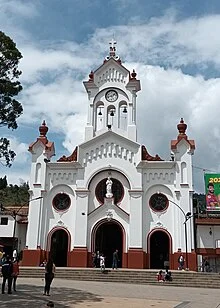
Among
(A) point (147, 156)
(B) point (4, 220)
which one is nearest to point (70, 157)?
(A) point (147, 156)

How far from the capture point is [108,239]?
111ft

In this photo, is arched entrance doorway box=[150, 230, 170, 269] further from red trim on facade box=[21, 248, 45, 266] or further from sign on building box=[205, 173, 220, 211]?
sign on building box=[205, 173, 220, 211]

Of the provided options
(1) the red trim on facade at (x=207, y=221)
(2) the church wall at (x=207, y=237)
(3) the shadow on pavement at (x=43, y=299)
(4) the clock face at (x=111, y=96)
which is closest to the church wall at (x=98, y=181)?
(4) the clock face at (x=111, y=96)

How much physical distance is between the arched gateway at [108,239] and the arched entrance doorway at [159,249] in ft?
8.95

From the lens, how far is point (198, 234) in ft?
121

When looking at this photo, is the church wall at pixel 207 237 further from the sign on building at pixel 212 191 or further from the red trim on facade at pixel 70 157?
the red trim on facade at pixel 70 157

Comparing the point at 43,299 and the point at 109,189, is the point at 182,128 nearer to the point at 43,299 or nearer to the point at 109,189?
the point at 109,189

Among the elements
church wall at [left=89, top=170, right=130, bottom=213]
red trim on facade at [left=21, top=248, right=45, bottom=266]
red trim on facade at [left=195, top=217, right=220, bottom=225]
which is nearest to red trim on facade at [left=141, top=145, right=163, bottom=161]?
church wall at [left=89, top=170, right=130, bottom=213]

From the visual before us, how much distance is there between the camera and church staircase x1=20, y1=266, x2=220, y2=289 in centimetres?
2566

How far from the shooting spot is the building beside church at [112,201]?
32281mm

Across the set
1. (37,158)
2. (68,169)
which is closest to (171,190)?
(68,169)

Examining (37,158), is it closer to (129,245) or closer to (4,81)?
(129,245)

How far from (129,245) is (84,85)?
15758 millimetres

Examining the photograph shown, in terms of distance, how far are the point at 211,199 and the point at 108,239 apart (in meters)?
13.3
